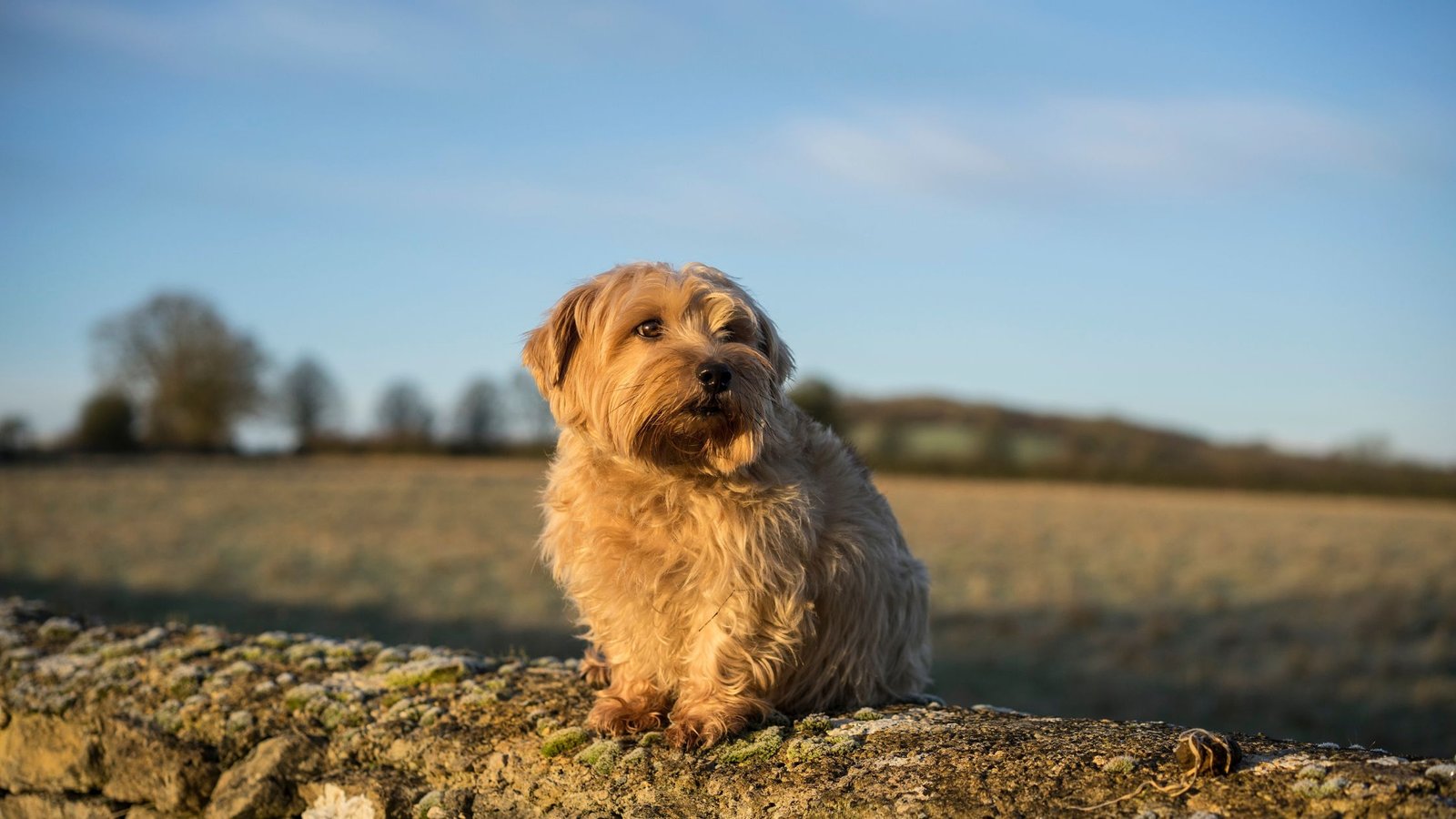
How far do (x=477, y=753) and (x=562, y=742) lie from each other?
0.46m

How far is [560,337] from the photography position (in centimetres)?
528

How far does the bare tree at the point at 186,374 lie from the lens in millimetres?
57969

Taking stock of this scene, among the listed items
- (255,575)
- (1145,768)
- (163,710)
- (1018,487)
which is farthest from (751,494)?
(1018,487)

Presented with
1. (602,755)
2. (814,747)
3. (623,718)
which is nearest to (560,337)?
(623,718)

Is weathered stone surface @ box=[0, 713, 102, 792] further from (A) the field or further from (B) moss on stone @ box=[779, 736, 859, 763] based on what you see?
(A) the field

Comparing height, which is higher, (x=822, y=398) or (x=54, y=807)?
(x=822, y=398)

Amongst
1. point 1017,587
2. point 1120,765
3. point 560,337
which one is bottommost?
point 1017,587

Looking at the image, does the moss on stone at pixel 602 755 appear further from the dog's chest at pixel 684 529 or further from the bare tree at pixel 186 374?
the bare tree at pixel 186 374

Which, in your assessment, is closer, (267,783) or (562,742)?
(562,742)

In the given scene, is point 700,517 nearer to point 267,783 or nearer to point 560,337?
point 560,337

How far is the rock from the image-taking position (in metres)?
5.25

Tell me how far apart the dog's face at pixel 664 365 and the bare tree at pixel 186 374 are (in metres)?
58.2

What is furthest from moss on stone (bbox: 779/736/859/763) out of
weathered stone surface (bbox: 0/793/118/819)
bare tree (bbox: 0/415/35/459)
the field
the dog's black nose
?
bare tree (bbox: 0/415/35/459)

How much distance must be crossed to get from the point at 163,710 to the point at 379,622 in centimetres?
1438
